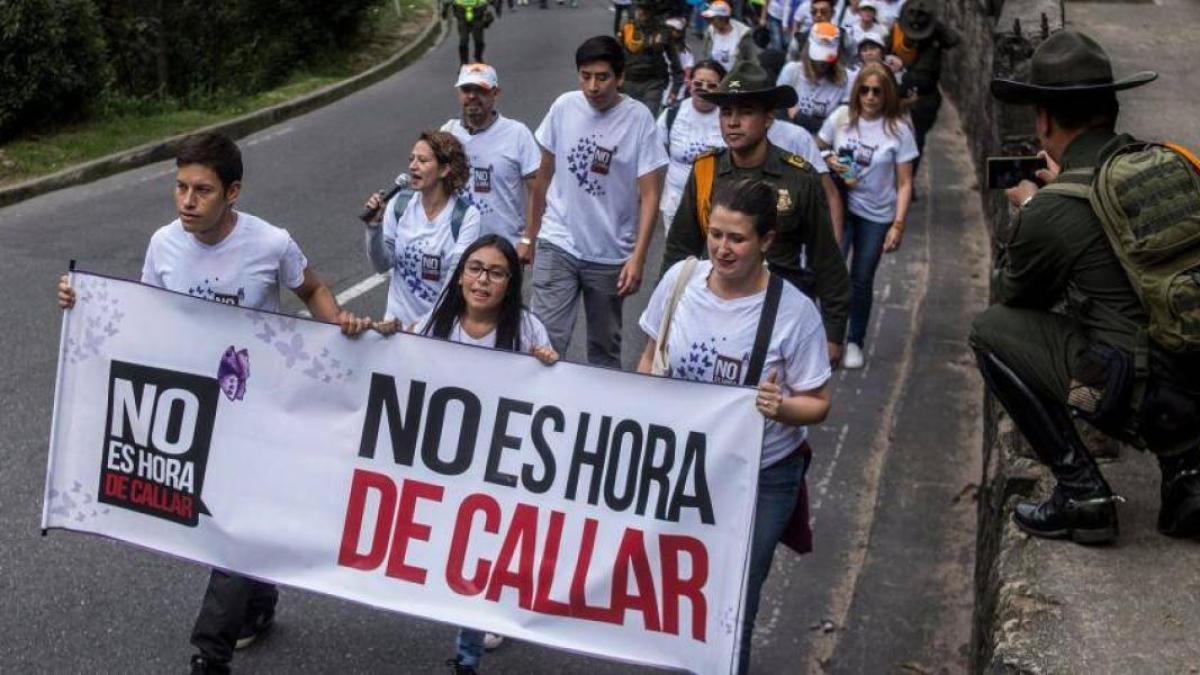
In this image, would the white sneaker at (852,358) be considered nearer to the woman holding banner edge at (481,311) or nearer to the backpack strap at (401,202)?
the backpack strap at (401,202)

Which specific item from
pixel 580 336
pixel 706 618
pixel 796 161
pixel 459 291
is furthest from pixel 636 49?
pixel 706 618

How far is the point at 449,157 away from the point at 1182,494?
286 cm

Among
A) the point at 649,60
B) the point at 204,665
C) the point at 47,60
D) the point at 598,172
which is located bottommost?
the point at 47,60

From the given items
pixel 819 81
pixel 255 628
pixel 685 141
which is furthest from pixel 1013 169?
pixel 819 81

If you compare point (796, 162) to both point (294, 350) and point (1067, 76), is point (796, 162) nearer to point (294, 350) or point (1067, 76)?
point (1067, 76)

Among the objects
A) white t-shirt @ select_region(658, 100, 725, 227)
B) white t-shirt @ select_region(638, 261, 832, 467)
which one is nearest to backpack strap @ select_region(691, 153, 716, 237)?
white t-shirt @ select_region(638, 261, 832, 467)

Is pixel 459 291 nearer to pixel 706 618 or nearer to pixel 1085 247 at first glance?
pixel 706 618

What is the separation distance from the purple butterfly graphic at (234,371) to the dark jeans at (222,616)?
55 cm

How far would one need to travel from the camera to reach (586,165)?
24.6 feet

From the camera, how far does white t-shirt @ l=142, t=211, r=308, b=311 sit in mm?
5508

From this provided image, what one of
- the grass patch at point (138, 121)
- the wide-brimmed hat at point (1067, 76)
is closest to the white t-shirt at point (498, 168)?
the wide-brimmed hat at point (1067, 76)

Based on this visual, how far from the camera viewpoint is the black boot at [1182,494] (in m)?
5.11

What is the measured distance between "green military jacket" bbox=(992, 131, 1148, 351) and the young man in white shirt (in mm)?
2002

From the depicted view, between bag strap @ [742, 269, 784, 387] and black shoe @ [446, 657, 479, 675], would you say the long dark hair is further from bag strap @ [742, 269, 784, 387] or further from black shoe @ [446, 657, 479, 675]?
black shoe @ [446, 657, 479, 675]
